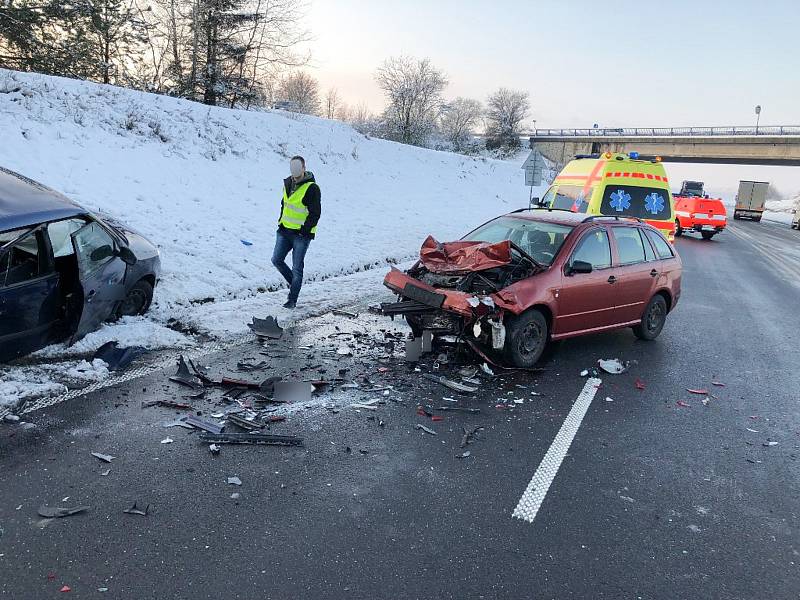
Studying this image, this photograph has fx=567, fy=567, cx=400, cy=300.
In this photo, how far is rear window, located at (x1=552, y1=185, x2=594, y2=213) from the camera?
11.6 meters

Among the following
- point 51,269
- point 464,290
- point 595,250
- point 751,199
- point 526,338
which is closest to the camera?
point 51,269

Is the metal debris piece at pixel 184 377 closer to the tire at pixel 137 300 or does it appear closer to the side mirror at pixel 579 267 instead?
the tire at pixel 137 300

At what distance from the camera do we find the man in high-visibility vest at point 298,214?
7.86m

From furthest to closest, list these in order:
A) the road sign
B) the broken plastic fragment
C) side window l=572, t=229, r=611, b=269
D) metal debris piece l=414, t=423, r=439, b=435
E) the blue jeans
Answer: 1. the road sign
2. the blue jeans
3. side window l=572, t=229, r=611, b=269
4. metal debris piece l=414, t=423, r=439, b=435
5. the broken plastic fragment

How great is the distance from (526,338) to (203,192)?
33.5 feet

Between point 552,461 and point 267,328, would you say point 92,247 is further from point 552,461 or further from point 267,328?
point 552,461

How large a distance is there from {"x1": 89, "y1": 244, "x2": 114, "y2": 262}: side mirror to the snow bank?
50.7 inches

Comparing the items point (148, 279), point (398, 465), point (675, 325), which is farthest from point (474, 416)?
point (675, 325)

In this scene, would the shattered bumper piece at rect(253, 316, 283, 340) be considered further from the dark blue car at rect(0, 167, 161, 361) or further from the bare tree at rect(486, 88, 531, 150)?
the bare tree at rect(486, 88, 531, 150)

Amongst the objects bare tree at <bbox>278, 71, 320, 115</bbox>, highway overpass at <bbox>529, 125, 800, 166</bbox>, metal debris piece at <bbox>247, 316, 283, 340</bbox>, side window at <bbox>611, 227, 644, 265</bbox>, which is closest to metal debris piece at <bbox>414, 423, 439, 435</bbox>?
metal debris piece at <bbox>247, 316, 283, 340</bbox>

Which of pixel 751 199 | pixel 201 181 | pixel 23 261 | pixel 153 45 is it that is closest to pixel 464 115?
pixel 751 199

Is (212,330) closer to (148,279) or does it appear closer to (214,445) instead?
(148,279)

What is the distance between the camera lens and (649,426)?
5012 mm

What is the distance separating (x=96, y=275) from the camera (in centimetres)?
558
